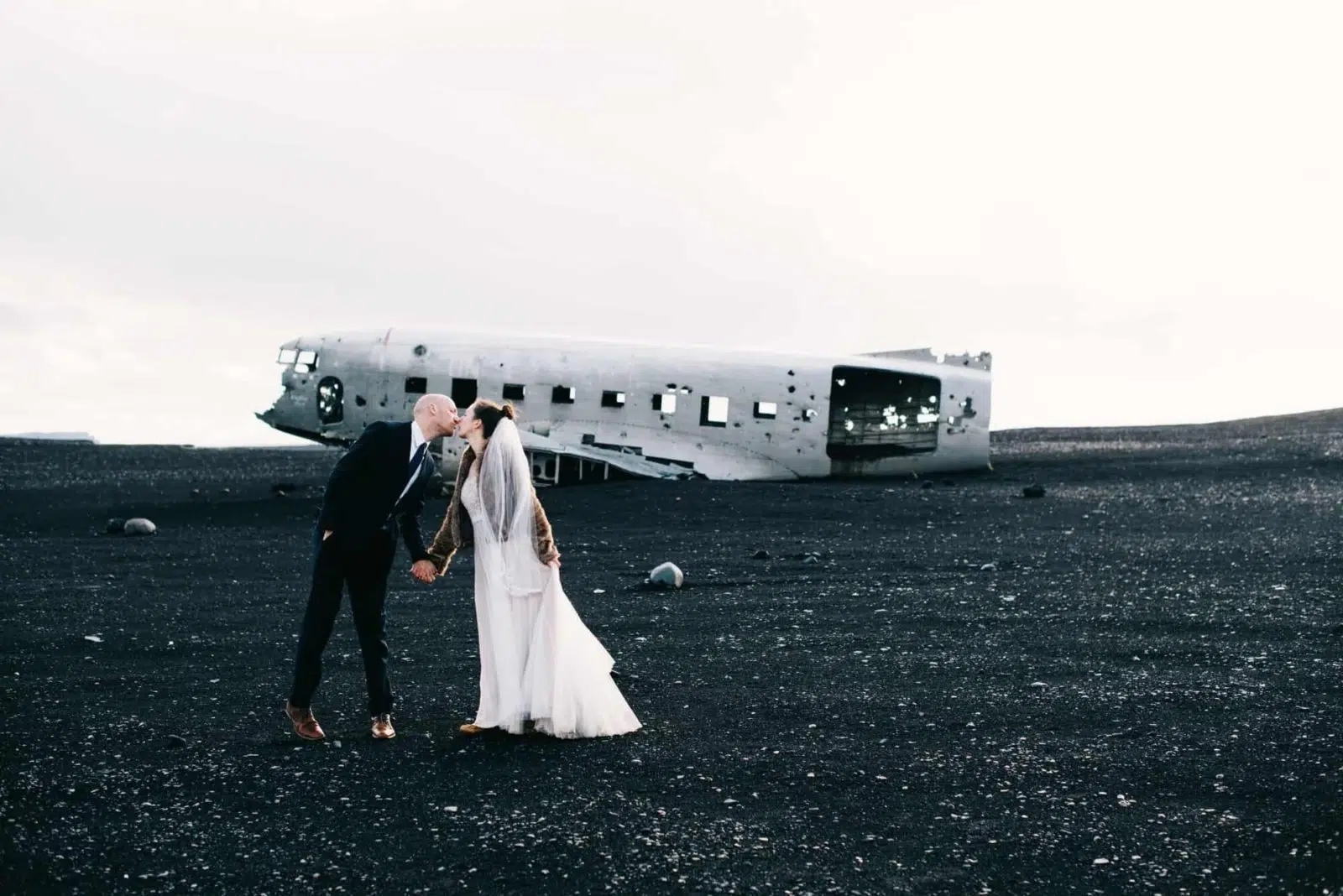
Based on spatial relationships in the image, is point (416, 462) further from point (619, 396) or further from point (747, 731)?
point (619, 396)

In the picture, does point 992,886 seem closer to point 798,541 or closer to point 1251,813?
point 1251,813

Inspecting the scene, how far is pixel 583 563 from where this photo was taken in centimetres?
1777

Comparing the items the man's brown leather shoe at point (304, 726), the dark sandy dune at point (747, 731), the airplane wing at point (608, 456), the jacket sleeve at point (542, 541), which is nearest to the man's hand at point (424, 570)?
the jacket sleeve at point (542, 541)

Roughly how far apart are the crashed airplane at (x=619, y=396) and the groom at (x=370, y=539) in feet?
57.6

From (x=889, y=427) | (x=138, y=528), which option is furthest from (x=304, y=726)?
(x=889, y=427)

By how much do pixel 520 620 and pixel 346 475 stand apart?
1.54 meters

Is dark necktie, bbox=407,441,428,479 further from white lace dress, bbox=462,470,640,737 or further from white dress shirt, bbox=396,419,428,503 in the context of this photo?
white lace dress, bbox=462,470,640,737

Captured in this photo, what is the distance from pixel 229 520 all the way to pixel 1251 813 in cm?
1992

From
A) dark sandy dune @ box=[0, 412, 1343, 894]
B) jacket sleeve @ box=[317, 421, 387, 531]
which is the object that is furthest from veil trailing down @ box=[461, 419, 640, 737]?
jacket sleeve @ box=[317, 421, 387, 531]

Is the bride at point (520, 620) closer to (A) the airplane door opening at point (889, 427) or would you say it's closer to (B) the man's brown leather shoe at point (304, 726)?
(B) the man's brown leather shoe at point (304, 726)

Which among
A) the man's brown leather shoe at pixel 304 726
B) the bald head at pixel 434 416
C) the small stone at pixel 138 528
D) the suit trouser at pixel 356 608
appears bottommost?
the man's brown leather shoe at pixel 304 726

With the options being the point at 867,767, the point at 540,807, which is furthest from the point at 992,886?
the point at 540,807

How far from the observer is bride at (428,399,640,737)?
29.3ft

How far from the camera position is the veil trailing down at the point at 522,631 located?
8.94 m
